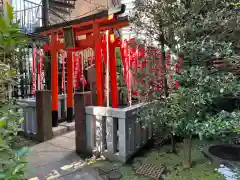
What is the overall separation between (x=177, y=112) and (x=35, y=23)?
803cm

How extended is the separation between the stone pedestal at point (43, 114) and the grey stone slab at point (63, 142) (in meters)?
0.19

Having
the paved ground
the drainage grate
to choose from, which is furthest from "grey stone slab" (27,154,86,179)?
the drainage grate

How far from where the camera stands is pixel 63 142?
4328 millimetres

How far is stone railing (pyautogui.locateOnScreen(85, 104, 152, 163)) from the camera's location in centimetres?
320

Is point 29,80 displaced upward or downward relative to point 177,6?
downward

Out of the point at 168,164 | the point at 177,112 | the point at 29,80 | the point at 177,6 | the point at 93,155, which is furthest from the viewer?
the point at 29,80

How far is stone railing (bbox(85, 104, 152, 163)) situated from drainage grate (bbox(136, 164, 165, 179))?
334mm

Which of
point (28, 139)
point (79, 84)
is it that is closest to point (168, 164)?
point (28, 139)

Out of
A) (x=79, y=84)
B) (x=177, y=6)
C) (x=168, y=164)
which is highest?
(x=177, y=6)

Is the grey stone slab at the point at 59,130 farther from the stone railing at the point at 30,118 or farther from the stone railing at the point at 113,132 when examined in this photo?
the stone railing at the point at 113,132

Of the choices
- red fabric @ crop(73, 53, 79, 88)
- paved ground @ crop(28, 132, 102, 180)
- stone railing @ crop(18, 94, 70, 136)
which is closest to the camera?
paved ground @ crop(28, 132, 102, 180)

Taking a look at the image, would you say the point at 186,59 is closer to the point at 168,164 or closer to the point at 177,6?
the point at 177,6

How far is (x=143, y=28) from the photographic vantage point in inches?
123

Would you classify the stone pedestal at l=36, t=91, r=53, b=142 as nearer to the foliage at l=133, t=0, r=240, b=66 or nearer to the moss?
the moss
